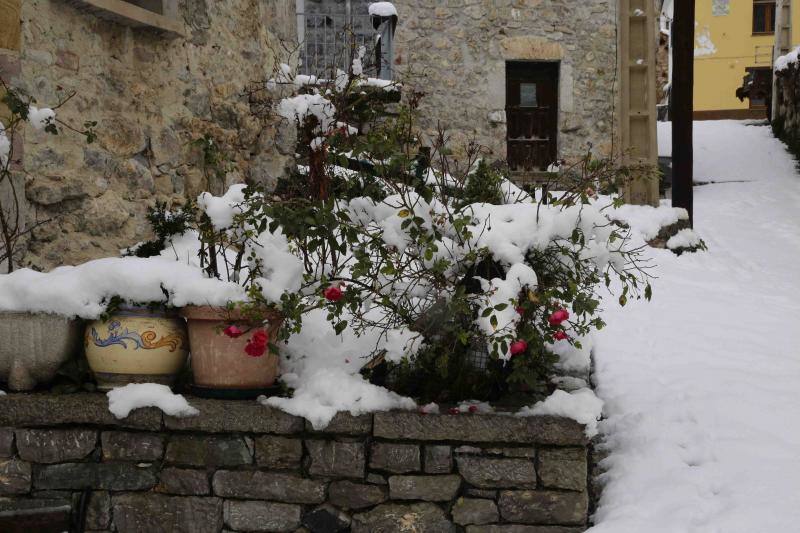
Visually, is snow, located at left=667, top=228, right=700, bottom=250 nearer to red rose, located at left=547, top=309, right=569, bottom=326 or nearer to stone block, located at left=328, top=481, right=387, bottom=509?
red rose, located at left=547, top=309, right=569, bottom=326

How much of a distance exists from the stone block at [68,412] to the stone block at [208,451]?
10 cm

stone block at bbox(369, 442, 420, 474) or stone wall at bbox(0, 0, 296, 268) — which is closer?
stone block at bbox(369, 442, 420, 474)

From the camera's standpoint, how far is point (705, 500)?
3102 mm

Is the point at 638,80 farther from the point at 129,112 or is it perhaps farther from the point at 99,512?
the point at 99,512

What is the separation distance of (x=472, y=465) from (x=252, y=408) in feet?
2.58

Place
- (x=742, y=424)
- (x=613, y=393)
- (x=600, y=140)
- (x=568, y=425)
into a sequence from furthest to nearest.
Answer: (x=600, y=140) < (x=613, y=393) < (x=742, y=424) < (x=568, y=425)

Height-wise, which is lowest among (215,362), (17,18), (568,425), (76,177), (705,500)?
(705,500)

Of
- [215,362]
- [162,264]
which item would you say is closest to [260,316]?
[215,362]

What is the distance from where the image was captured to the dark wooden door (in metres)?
10.4

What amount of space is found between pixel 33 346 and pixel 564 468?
75.3 inches

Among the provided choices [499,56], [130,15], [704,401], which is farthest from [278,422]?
[499,56]

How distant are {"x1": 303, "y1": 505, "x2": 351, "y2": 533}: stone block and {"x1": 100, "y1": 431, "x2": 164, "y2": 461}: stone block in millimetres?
576

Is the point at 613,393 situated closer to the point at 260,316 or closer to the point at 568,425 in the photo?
the point at 568,425

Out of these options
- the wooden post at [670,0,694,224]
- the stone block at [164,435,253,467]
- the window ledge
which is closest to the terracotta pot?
the stone block at [164,435,253,467]
